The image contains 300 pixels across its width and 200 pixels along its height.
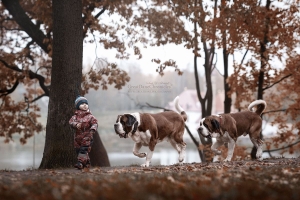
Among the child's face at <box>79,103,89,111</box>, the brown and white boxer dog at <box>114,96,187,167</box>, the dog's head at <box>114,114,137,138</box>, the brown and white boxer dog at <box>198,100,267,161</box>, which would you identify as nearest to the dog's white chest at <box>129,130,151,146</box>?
the brown and white boxer dog at <box>114,96,187,167</box>

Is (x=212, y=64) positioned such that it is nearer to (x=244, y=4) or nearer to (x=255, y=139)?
(x=244, y=4)

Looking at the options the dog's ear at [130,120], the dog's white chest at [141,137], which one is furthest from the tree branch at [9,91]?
the dog's ear at [130,120]

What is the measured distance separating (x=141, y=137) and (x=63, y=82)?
3.34 meters

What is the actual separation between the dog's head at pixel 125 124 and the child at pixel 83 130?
1.82 ft

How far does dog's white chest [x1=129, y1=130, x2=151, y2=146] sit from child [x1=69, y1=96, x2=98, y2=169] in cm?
107

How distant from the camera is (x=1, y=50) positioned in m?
24.8

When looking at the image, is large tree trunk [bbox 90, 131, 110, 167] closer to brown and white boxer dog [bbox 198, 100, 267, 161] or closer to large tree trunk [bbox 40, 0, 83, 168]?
large tree trunk [bbox 40, 0, 83, 168]

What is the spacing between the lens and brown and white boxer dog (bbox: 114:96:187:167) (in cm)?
1377

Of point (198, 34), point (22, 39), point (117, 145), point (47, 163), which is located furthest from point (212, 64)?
point (117, 145)

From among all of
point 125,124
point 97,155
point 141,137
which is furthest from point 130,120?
point 97,155

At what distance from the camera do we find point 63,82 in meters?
16.3

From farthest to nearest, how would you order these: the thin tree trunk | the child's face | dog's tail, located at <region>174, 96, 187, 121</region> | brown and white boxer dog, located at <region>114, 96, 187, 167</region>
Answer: the thin tree trunk < dog's tail, located at <region>174, 96, 187, 121</region> < the child's face < brown and white boxer dog, located at <region>114, 96, 187, 167</region>

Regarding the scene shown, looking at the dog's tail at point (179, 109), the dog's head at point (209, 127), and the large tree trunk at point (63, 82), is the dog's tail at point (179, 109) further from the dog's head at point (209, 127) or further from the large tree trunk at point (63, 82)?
the large tree trunk at point (63, 82)

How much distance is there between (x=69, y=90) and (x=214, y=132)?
171 inches
